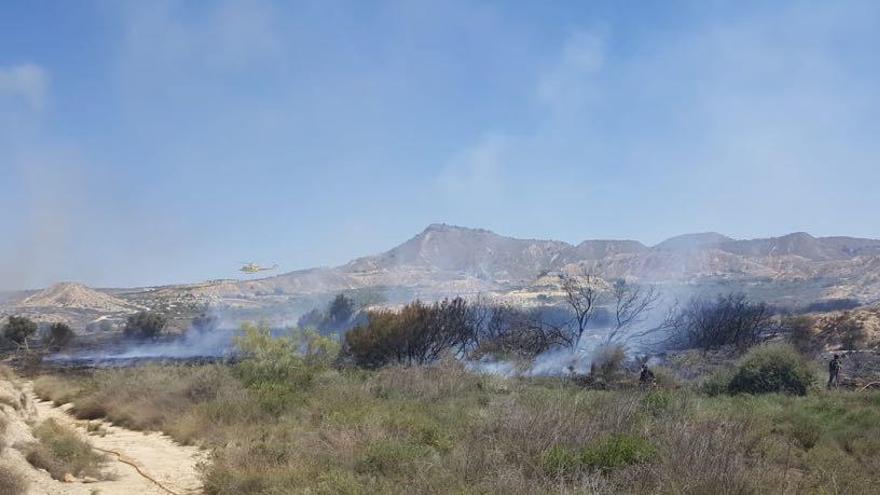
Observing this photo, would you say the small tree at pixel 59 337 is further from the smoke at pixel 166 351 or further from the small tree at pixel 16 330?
the smoke at pixel 166 351

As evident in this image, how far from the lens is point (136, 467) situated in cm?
1408

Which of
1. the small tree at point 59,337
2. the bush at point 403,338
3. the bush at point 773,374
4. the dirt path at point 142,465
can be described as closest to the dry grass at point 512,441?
the dirt path at point 142,465

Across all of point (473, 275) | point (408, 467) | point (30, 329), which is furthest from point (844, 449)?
point (473, 275)

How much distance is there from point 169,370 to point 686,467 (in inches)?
997

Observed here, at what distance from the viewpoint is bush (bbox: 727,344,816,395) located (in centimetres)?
2311

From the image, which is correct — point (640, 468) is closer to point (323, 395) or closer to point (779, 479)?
point (779, 479)

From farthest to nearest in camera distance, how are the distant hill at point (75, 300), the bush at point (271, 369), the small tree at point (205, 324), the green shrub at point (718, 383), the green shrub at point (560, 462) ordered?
1. the distant hill at point (75, 300)
2. the small tree at point (205, 324)
3. the green shrub at point (718, 383)
4. the bush at point (271, 369)
5. the green shrub at point (560, 462)

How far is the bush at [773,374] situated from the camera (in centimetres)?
2311

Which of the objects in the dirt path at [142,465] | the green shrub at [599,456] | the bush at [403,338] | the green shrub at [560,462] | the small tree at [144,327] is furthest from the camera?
the small tree at [144,327]

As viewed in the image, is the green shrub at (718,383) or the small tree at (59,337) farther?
the small tree at (59,337)

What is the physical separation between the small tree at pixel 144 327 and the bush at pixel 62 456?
181 feet

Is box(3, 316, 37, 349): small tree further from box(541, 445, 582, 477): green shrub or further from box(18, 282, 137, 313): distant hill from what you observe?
box(541, 445, 582, 477): green shrub

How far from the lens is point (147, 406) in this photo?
20.6 metres

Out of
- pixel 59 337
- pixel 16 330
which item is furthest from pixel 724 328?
pixel 16 330
